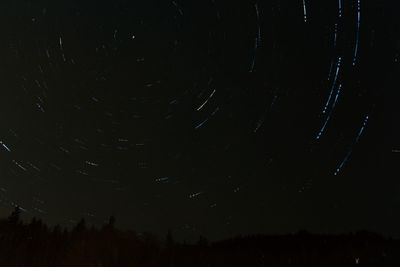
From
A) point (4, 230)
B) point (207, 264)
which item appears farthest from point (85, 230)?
point (207, 264)

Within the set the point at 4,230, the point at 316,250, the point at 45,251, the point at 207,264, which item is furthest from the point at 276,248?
the point at 4,230

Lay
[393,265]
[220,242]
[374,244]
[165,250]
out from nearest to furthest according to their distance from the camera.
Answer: [393,265] → [374,244] → [165,250] → [220,242]

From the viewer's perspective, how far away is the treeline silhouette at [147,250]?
94.1m

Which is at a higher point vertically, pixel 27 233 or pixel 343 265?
pixel 27 233

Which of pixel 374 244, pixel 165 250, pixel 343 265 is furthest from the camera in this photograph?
pixel 165 250

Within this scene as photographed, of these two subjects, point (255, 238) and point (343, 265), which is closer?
point (343, 265)

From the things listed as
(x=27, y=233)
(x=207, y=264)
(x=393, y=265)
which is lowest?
(x=393, y=265)

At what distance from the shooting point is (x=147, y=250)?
335ft

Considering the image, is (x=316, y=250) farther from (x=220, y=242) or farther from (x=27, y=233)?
(x=27, y=233)

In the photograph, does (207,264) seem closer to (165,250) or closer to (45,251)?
(165,250)

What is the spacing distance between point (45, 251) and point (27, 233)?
665cm

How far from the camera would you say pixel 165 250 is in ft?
336

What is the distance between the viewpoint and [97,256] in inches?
3910

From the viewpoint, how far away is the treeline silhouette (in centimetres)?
9406
